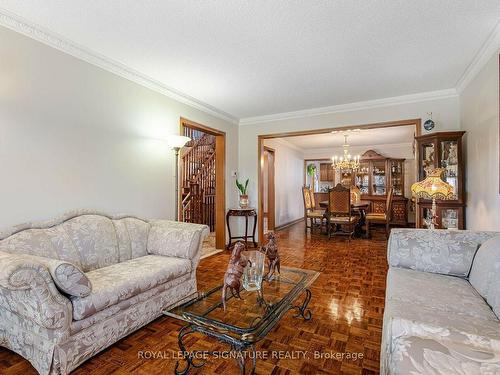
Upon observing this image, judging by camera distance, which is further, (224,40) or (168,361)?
(224,40)

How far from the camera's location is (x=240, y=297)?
1693 millimetres


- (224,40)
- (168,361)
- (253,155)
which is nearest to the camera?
(168,361)

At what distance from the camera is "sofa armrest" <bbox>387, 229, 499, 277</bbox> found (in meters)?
1.90

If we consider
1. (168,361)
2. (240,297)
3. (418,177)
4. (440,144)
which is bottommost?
(168,361)

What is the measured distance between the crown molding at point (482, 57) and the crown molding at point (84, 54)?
3208 mm

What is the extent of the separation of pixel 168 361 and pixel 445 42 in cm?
331

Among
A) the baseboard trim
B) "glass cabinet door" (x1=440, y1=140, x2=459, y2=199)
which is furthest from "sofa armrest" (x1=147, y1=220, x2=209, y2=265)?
the baseboard trim

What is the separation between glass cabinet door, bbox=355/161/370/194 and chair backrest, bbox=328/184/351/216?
7.71 ft

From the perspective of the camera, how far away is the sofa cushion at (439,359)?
0.71 m

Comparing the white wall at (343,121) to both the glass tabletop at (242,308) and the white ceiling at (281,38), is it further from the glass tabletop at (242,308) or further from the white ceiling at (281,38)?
the glass tabletop at (242,308)

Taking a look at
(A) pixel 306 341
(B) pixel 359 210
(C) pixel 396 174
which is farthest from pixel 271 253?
(C) pixel 396 174

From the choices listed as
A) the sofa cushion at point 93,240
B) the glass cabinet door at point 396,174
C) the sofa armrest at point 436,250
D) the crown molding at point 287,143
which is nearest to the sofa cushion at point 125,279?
the sofa cushion at point 93,240

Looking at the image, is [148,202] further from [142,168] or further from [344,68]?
[344,68]

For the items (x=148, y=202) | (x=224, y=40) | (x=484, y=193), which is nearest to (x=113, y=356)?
(x=148, y=202)
